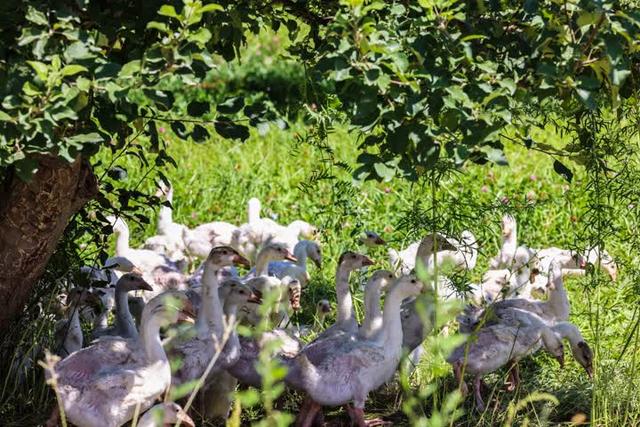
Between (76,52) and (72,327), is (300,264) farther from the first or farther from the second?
(76,52)

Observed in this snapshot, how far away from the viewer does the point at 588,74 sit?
528cm

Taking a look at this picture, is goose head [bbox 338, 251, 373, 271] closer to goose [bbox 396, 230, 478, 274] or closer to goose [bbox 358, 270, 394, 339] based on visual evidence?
goose [bbox 396, 230, 478, 274]

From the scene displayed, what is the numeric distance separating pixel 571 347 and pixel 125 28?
3.45 m

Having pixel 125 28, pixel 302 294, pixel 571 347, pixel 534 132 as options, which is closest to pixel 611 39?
pixel 125 28

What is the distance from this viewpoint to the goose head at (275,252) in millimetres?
8656

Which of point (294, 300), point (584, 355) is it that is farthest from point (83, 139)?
point (584, 355)

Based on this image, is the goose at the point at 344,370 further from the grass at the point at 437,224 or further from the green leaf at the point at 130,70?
the green leaf at the point at 130,70

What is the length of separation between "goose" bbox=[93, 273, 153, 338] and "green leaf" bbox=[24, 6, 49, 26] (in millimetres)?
2972

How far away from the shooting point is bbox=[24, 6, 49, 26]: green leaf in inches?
176

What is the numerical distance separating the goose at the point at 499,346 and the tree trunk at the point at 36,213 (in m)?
2.26

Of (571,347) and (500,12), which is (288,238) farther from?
(500,12)

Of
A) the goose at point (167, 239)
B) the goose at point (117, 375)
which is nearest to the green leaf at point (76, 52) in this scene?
the goose at point (117, 375)

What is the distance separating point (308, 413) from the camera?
6.41m

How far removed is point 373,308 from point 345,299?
1.89 feet
